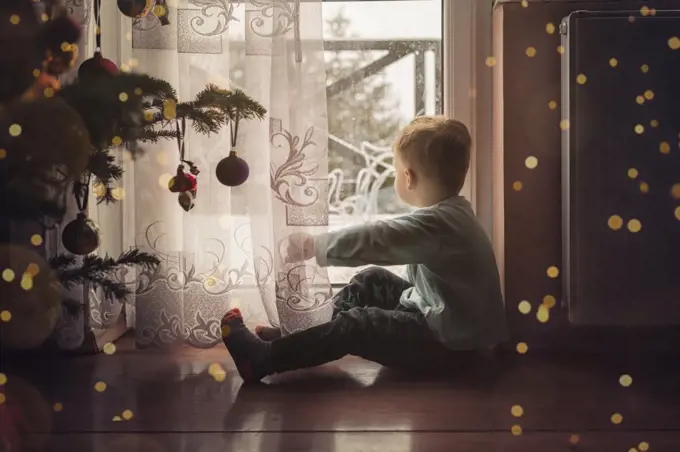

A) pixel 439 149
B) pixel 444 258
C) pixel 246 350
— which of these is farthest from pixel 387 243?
pixel 246 350

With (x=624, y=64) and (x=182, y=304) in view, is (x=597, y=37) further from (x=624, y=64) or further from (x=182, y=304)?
(x=182, y=304)

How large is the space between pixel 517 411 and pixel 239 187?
27.1 inches

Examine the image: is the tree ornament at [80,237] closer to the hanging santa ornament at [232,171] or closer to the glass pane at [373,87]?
the hanging santa ornament at [232,171]

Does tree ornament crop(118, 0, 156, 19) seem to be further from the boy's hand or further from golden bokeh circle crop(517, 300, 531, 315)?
golden bokeh circle crop(517, 300, 531, 315)

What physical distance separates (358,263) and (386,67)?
0.53 metres

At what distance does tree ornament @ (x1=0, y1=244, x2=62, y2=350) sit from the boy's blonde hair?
2.31ft

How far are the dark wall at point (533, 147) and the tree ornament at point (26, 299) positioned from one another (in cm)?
89

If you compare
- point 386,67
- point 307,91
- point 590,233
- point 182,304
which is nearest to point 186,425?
point 182,304

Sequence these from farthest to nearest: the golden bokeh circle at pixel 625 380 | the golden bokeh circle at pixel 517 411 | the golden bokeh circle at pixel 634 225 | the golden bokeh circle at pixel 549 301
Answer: the golden bokeh circle at pixel 549 301, the golden bokeh circle at pixel 634 225, the golden bokeh circle at pixel 625 380, the golden bokeh circle at pixel 517 411

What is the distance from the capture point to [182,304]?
149 cm

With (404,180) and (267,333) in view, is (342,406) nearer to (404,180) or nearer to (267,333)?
(267,333)

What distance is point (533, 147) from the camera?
59.2 inches

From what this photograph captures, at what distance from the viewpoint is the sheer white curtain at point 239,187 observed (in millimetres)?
1448

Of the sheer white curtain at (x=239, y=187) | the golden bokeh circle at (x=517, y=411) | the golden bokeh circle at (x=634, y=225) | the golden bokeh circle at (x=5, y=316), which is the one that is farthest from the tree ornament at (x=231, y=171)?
the golden bokeh circle at (x=634, y=225)
